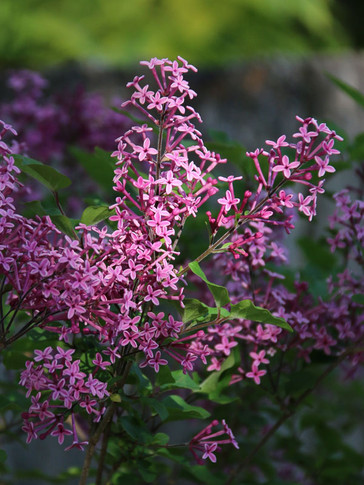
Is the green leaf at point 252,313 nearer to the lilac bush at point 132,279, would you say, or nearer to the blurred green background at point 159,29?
the lilac bush at point 132,279

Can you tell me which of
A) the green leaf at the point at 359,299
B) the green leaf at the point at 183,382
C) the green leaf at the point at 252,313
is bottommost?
the green leaf at the point at 183,382

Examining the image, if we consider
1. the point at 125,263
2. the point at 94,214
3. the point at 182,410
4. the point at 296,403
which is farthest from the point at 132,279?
the point at 296,403

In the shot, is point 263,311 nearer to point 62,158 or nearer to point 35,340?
point 35,340

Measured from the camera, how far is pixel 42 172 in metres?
0.93

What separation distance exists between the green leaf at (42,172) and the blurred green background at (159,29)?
4400 millimetres

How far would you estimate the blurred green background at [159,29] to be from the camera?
5297 millimetres

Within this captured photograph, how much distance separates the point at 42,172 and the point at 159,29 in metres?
4.78

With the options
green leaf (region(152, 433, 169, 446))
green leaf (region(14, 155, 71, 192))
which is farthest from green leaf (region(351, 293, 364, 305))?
green leaf (region(14, 155, 71, 192))

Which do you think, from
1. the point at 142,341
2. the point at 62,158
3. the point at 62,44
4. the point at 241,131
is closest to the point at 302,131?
the point at 142,341

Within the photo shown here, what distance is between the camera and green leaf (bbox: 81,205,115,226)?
0.91m

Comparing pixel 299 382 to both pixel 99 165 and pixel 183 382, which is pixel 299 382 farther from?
pixel 99 165

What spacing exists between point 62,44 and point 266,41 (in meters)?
1.61

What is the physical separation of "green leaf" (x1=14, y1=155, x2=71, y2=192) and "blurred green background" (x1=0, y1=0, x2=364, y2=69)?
4400 mm

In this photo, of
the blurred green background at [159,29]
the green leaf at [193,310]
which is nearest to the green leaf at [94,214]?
the green leaf at [193,310]
